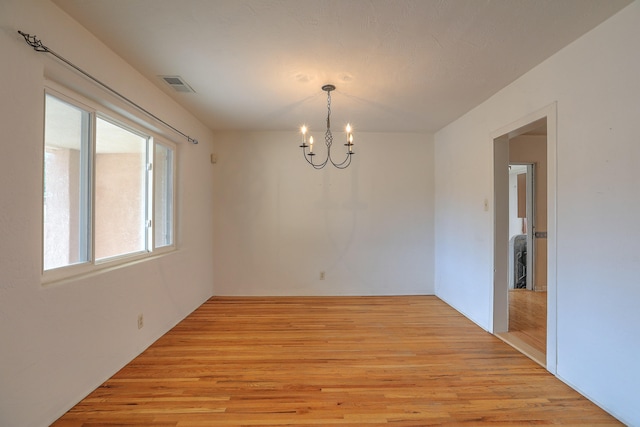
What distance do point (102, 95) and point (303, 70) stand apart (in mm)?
1527

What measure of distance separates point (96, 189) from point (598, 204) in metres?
3.53

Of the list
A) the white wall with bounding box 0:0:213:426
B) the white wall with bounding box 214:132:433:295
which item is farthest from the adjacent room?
the white wall with bounding box 214:132:433:295

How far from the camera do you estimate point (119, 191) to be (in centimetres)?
251

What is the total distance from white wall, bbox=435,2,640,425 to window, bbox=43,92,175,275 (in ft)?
11.4

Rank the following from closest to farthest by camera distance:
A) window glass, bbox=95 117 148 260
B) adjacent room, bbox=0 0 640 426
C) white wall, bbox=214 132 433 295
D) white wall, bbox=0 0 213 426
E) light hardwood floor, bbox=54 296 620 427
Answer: white wall, bbox=0 0 213 426 → adjacent room, bbox=0 0 640 426 → light hardwood floor, bbox=54 296 620 427 → window glass, bbox=95 117 148 260 → white wall, bbox=214 132 433 295

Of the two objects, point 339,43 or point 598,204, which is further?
point 339,43

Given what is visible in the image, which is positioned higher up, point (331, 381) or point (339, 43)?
point (339, 43)

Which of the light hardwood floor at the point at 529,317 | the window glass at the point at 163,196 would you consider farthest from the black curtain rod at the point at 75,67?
the light hardwood floor at the point at 529,317

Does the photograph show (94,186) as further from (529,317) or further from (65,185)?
(529,317)

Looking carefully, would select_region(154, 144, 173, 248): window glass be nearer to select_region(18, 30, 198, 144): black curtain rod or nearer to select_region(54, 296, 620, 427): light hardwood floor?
select_region(18, 30, 198, 144): black curtain rod

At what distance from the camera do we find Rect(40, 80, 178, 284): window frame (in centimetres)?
179

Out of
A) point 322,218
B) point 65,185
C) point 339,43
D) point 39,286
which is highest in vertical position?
point 339,43

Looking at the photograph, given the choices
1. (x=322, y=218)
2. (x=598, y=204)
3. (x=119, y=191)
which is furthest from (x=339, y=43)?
(x=322, y=218)

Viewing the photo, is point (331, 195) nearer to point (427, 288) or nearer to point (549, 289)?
point (427, 288)
